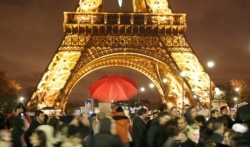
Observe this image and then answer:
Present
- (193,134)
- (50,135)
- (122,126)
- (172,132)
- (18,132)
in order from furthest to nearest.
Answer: (122,126) < (18,132) < (50,135) < (193,134) < (172,132)

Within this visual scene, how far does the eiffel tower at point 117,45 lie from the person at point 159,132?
28.2m

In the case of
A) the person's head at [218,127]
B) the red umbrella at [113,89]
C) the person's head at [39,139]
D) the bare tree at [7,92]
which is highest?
the bare tree at [7,92]

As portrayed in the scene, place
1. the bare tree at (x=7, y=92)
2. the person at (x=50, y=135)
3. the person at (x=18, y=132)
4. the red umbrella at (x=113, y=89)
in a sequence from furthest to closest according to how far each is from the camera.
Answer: the bare tree at (x=7, y=92)
the red umbrella at (x=113, y=89)
the person at (x=18, y=132)
the person at (x=50, y=135)

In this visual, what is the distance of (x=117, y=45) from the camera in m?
39.5

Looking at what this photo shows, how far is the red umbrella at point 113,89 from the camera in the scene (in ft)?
46.4

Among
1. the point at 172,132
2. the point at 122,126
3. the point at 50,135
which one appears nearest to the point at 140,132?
the point at 122,126

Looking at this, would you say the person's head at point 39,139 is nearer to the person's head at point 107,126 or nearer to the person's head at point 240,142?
the person's head at point 107,126

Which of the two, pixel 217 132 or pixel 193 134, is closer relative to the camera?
pixel 193 134

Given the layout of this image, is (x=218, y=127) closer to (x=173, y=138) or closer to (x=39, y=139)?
(x=173, y=138)

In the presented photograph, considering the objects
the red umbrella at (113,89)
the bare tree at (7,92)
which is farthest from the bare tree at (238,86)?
the red umbrella at (113,89)

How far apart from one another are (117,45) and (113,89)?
25.5m

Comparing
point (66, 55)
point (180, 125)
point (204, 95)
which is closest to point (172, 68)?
point (204, 95)

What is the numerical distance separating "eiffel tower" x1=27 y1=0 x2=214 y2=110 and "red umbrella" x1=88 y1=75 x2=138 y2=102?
77.5 ft

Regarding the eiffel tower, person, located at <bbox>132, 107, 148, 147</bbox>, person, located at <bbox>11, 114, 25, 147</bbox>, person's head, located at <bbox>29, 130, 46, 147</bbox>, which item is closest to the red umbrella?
person, located at <bbox>132, 107, 148, 147</bbox>
